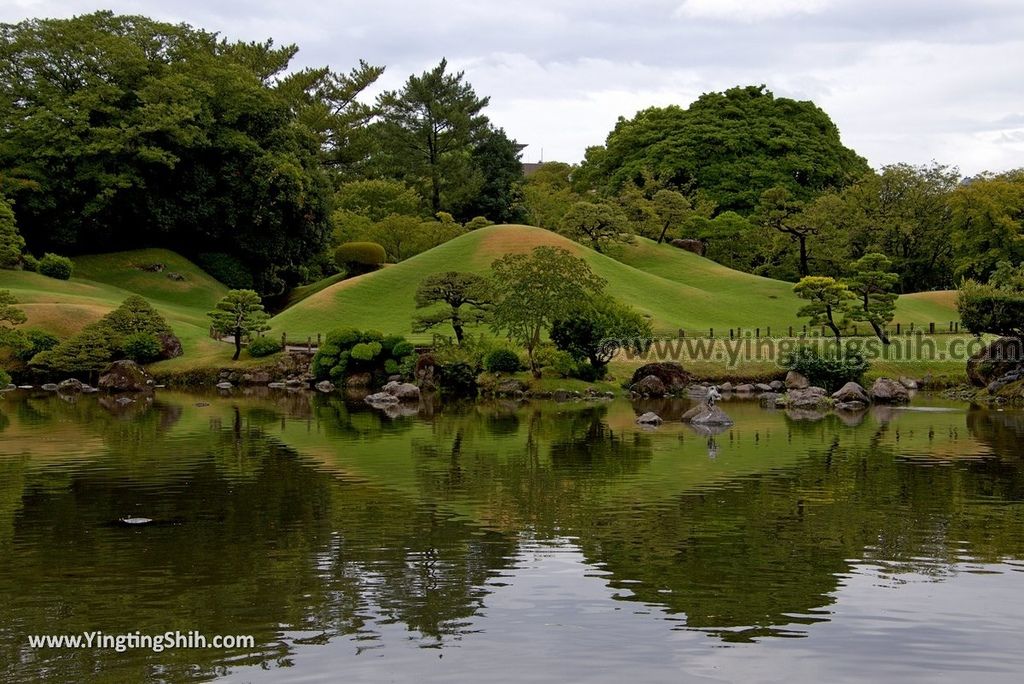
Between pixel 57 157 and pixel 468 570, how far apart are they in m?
66.7

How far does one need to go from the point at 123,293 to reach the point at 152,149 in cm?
1014

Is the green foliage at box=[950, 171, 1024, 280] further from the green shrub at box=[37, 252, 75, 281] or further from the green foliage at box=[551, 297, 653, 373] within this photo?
the green shrub at box=[37, 252, 75, 281]

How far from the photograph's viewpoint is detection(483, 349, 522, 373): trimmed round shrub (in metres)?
49.6

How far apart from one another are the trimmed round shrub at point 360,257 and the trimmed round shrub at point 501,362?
1219 inches

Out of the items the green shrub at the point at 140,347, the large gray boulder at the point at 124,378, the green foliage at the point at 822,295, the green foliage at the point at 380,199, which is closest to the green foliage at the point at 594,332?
the green foliage at the point at 822,295

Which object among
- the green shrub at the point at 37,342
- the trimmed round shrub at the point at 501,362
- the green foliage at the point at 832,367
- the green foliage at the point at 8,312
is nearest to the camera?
the green foliage at the point at 832,367

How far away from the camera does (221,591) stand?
13586 mm

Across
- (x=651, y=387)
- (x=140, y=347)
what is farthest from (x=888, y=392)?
(x=140, y=347)

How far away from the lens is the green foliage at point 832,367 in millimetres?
47594

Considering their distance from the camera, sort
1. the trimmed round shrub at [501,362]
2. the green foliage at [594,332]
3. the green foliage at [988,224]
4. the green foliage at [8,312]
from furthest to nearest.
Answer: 1. the green foliage at [988,224]
2. the trimmed round shrub at [501,362]
3. the green foliage at [594,332]
4. the green foliage at [8,312]

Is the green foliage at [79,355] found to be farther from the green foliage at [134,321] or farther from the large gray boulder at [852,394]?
the large gray boulder at [852,394]

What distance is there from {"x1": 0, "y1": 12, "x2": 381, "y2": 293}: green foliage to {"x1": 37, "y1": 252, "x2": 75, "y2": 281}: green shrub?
13.4 feet

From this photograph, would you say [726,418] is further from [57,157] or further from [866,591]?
[57,157]

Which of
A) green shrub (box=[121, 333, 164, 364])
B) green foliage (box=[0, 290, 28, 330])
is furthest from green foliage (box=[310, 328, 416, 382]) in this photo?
green foliage (box=[0, 290, 28, 330])
